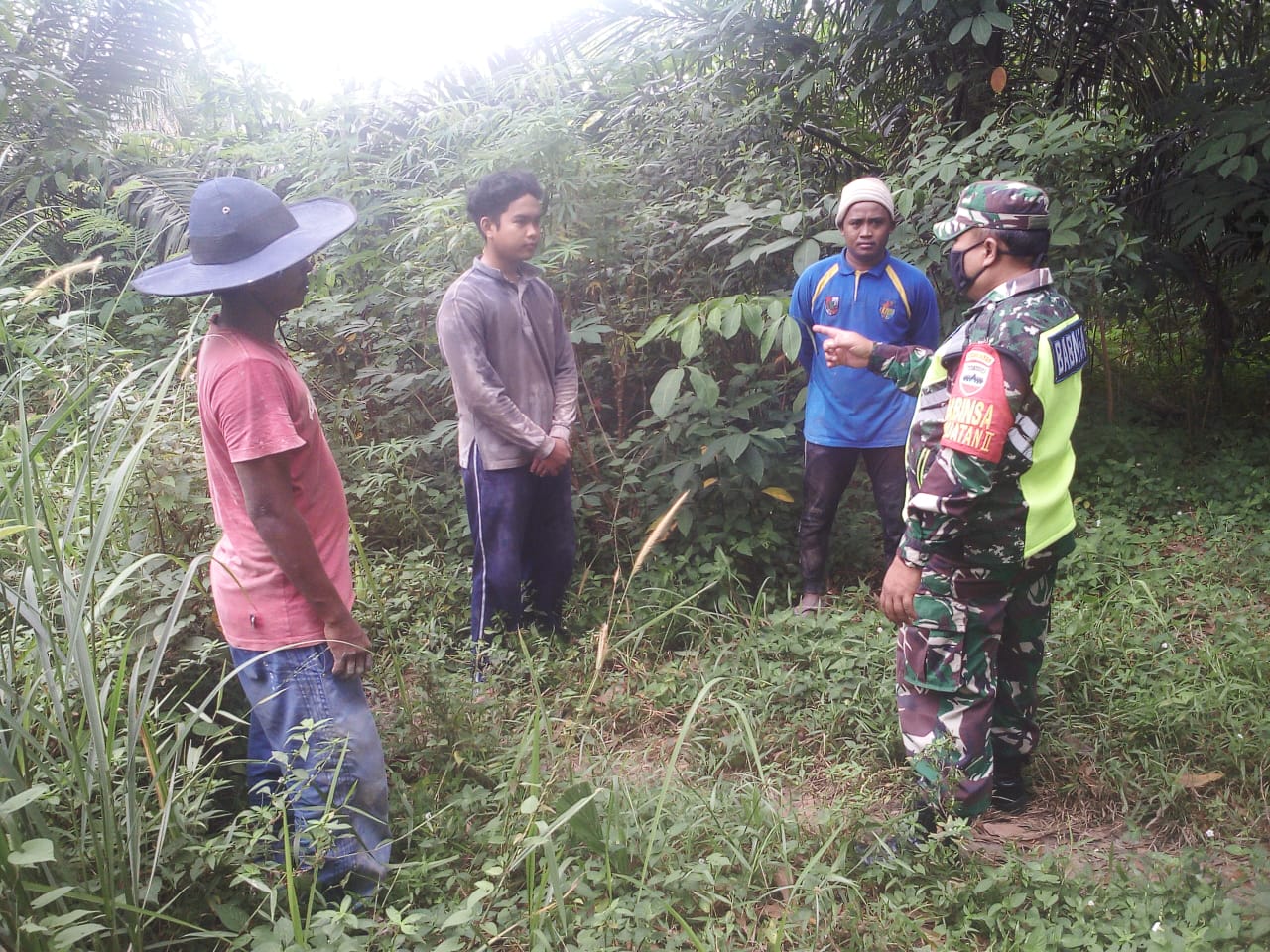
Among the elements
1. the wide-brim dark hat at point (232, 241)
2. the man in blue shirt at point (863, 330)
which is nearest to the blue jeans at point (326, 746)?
the wide-brim dark hat at point (232, 241)

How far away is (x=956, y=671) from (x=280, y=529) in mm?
1709

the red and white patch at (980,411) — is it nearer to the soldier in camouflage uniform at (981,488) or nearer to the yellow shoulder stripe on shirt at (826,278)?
the soldier in camouflage uniform at (981,488)

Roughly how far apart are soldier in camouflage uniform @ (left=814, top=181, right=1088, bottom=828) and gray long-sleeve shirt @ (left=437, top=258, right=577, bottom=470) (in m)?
1.45

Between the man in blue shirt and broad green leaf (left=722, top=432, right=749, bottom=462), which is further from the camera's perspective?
broad green leaf (left=722, top=432, right=749, bottom=462)

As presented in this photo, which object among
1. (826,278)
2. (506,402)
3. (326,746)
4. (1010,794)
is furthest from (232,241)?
(1010,794)

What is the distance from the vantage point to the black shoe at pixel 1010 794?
2.65m

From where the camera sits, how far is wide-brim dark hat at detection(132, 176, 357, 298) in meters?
1.93

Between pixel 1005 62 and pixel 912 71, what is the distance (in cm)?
53

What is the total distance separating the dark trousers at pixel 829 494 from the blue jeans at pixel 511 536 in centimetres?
105

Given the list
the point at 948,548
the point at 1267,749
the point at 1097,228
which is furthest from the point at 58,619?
the point at 1097,228

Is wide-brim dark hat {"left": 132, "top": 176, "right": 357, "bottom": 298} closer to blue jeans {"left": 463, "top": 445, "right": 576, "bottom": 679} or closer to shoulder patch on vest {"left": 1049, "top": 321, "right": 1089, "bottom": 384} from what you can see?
blue jeans {"left": 463, "top": 445, "right": 576, "bottom": 679}

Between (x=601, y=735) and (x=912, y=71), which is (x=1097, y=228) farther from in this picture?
(x=601, y=735)

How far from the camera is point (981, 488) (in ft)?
7.00

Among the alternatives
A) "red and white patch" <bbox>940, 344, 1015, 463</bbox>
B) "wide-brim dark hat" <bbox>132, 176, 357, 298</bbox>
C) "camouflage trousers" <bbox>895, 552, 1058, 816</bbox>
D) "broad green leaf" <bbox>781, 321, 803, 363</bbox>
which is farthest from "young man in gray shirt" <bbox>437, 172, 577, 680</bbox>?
"red and white patch" <bbox>940, 344, 1015, 463</bbox>
